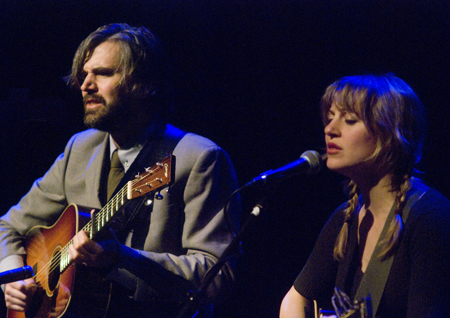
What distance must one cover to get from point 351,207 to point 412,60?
1.17m

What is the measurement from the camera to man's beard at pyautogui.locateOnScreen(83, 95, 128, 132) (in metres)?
2.63

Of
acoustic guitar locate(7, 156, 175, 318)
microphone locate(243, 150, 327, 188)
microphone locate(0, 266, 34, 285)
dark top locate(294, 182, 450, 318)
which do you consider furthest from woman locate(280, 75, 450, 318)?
microphone locate(0, 266, 34, 285)

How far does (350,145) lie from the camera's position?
2.00m

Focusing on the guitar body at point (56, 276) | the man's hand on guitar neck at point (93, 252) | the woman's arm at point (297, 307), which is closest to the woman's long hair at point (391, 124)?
the woman's arm at point (297, 307)

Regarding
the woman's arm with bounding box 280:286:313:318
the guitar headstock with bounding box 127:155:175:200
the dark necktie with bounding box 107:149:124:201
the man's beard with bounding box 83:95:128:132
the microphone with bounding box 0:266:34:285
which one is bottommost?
the woman's arm with bounding box 280:286:313:318

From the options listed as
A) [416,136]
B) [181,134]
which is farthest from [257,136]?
[416,136]

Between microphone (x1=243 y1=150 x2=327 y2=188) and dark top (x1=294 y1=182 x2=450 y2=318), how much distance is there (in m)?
0.54

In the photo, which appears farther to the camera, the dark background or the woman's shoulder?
the dark background

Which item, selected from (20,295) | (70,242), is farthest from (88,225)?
(20,295)

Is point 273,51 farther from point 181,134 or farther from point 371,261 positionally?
point 371,261

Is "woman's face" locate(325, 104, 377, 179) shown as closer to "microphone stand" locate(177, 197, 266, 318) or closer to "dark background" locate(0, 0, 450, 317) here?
"microphone stand" locate(177, 197, 266, 318)

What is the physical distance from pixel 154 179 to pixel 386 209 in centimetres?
108

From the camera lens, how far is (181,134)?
A: 8.79 ft

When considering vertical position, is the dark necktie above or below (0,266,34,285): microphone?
above
